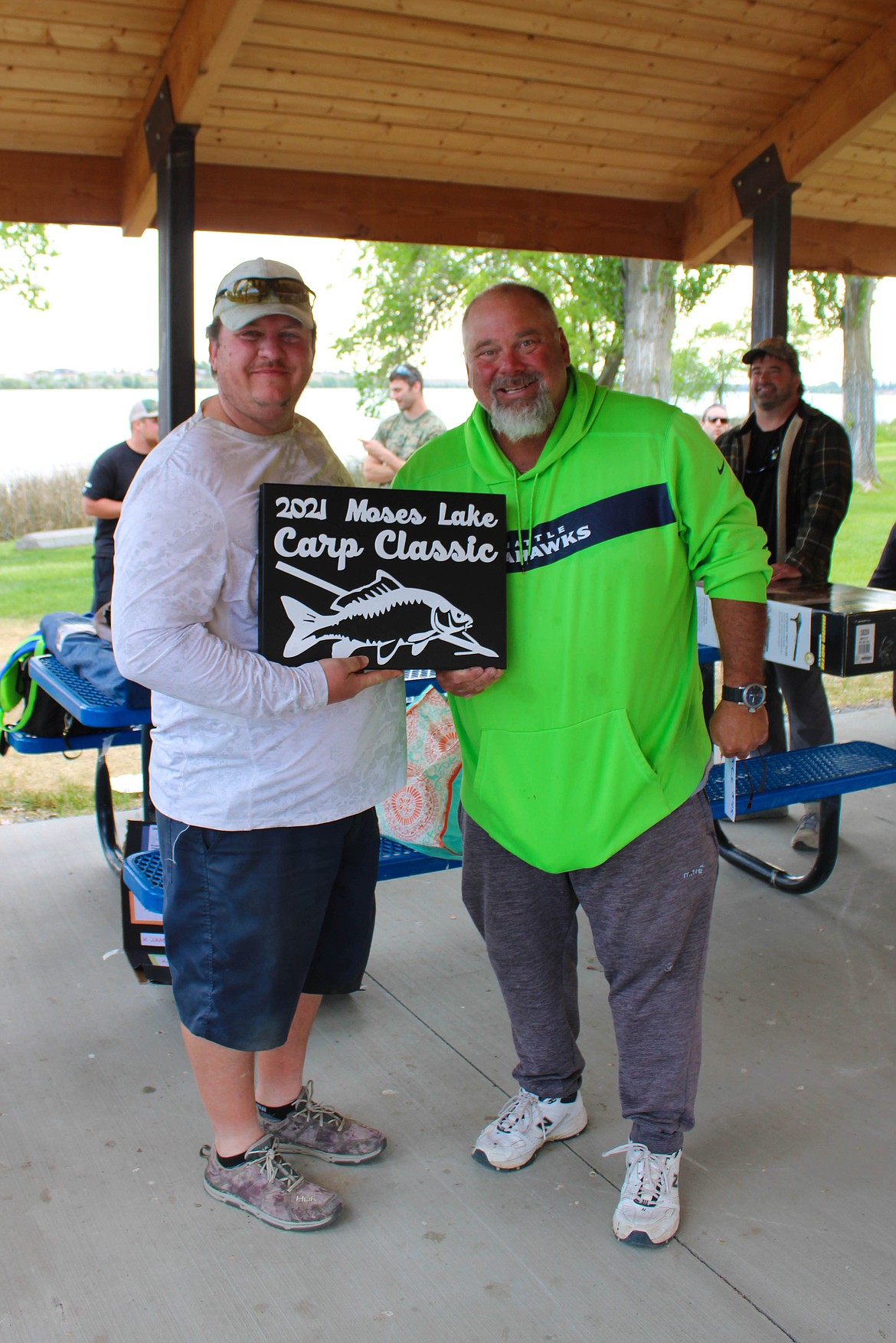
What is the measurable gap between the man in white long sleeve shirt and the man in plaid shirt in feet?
8.22

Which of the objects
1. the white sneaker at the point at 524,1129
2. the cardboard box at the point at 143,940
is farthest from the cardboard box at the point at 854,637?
the cardboard box at the point at 143,940

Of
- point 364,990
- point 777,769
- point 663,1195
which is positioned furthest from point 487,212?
point 663,1195

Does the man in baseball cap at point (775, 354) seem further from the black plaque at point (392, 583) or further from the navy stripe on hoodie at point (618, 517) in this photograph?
the black plaque at point (392, 583)

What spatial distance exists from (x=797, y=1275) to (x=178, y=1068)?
154cm

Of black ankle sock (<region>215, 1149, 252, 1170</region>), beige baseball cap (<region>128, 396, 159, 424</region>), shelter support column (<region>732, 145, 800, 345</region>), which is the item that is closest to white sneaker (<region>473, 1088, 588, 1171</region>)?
black ankle sock (<region>215, 1149, 252, 1170</region>)

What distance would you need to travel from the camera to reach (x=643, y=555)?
207 centimetres

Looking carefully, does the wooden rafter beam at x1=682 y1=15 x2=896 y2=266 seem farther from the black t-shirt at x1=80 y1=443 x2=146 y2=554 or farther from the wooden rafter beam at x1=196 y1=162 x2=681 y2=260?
the black t-shirt at x1=80 y1=443 x2=146 y2=554

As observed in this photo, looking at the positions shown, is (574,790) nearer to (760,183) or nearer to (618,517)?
(618,517)

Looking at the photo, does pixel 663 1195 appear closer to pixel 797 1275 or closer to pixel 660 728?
pixel 797 1275

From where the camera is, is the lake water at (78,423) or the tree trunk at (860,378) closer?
the lake water at (78,423)

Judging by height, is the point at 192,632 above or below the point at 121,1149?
above

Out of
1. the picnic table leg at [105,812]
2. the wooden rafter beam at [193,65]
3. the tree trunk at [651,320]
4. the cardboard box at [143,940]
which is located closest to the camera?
the cardboard box at [143,940]

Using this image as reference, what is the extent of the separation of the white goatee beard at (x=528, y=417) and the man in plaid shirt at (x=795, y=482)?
2.25 meters

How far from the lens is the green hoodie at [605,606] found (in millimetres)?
2076
